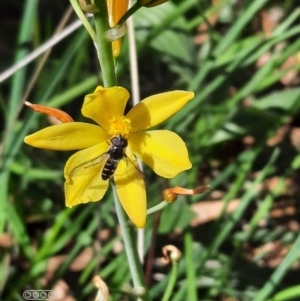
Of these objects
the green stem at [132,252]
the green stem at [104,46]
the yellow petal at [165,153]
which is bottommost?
the green stem at [132,252]

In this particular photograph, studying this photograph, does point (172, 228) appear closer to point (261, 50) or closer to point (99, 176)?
point (261, 50)

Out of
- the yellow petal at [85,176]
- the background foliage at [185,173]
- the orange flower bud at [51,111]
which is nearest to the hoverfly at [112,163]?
the yellow petal at [85,176]

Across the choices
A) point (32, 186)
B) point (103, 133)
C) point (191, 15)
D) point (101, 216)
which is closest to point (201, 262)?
point (101, 216)

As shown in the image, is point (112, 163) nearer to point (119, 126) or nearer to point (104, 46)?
point (119, 126)

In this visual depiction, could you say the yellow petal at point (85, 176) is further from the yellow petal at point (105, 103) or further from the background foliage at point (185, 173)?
the background foliage at point (185, 173)

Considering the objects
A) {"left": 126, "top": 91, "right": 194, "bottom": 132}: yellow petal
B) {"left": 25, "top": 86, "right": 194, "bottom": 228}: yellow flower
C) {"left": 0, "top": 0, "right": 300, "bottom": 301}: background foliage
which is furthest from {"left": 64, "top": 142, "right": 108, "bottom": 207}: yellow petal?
{"left": 0, "top": 0, "right": 300, "bottom": 301}: background foliage

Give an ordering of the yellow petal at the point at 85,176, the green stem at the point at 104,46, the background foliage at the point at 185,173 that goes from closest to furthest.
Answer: the green stem at the point at 104,46
the yellow petal at the point at 85,176
the background foliage at the point at 185,173

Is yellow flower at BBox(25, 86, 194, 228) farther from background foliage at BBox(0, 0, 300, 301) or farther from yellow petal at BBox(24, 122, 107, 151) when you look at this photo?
background foliage at BBox(0, 0, 300, 301)
